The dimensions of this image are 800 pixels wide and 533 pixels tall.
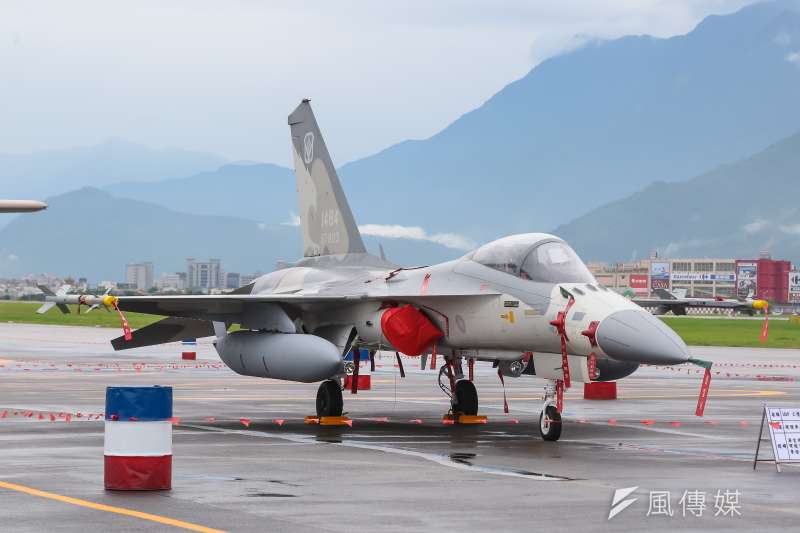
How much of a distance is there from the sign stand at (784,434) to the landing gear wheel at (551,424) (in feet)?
11.5

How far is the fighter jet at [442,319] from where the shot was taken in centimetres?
1791

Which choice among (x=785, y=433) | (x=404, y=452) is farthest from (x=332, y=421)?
(x=785, y=433)

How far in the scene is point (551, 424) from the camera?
18266 mm

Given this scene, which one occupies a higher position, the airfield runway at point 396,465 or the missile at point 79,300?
the missile at point 79,300

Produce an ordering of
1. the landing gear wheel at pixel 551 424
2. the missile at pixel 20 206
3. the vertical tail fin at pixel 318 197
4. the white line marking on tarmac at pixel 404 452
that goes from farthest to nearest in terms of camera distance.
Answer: the missile at pixel 20 206 < the vertical tail fin at pixel 318 197 < the landing gear wheel at pixel 551 424 < the white line marking on tarmac at pixel 404 452

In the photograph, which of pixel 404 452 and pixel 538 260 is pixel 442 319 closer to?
pixel 538 260

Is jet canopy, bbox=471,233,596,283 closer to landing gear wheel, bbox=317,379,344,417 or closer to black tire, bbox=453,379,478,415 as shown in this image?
black tire, bbox=453,379,478,415

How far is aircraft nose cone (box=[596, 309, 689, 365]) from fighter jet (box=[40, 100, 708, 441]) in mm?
17

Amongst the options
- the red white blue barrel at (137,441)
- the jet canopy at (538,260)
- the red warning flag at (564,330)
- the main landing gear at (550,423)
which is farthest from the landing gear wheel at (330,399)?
the red white blue barrel at (137,441)

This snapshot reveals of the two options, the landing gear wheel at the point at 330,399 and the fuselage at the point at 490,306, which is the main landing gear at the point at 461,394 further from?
the landing gear wheel at the point at 330,399

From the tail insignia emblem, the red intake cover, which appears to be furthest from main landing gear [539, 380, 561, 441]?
the tail insignia emblem

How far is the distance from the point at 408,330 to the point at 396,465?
525cm

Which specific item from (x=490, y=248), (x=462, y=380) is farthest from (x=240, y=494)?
(x=462, y=380)

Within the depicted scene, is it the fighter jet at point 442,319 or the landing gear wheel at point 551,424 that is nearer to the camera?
the fighter jet at point 442,319
